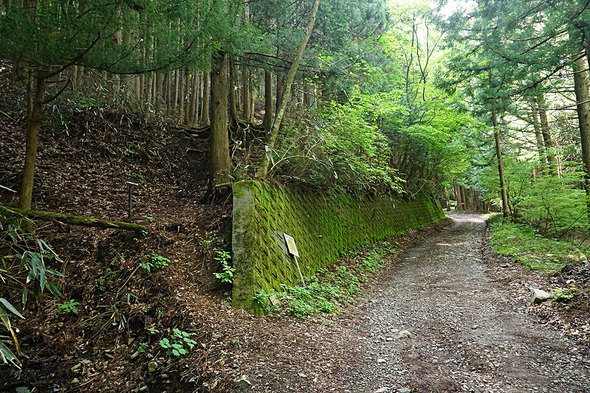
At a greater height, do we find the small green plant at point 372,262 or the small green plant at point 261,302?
the small green plant at point 261,302

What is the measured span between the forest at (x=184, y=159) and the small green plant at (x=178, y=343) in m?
0.02

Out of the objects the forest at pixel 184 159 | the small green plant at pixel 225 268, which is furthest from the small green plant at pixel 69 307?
the small green plant at pixel 225 268

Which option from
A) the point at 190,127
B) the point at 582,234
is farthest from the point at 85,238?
the point at 582,234

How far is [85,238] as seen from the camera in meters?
4.82

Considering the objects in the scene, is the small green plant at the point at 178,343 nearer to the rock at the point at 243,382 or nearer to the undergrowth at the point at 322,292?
the rock at the point at 243,382

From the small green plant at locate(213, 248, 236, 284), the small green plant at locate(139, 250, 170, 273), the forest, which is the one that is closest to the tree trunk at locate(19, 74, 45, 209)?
the forest

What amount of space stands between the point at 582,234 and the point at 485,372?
10308mm

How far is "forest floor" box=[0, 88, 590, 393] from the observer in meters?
2.94

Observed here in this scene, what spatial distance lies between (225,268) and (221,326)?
3.27 feet

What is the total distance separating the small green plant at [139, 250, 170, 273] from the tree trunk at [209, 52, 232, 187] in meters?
2.50

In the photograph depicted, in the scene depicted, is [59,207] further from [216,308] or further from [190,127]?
[190,127]

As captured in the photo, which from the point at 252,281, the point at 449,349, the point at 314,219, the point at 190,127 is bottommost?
the point at 449,349

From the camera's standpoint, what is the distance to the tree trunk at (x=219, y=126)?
265 inches

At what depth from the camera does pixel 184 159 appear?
9.06 metres
